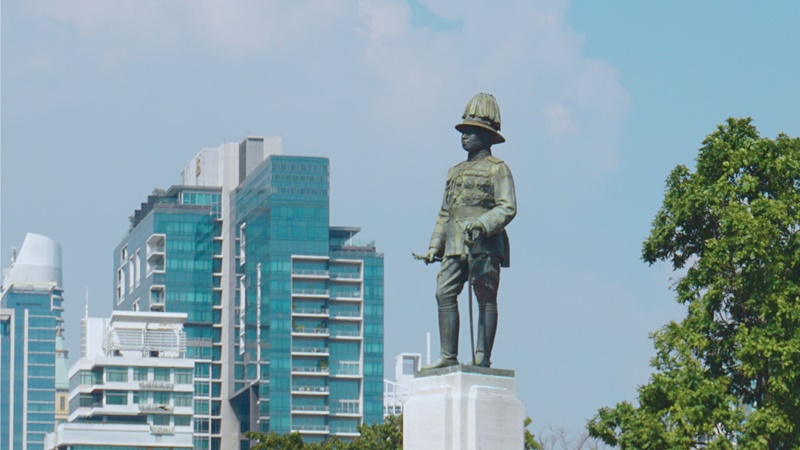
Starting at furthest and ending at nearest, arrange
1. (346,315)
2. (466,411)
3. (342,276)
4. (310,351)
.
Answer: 1. (346,315)
2. (342,276)
3. (310,351)
4. (466,411)

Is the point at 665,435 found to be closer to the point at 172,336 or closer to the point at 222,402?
the point at 172,336

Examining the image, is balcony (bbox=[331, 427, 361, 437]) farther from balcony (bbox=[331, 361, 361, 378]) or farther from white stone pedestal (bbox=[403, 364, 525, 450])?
white stone pedestal (bbox=[403, 364, 525, 450])

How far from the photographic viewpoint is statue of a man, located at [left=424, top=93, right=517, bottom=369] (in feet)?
72.3

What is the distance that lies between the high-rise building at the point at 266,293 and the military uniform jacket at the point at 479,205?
150 meters

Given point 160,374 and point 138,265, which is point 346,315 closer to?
point 138,265

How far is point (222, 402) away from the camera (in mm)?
192375

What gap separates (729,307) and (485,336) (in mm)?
12783

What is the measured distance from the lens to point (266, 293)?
180 m

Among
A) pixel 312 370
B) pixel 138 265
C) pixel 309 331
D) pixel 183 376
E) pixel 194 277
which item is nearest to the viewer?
pixel 183 376

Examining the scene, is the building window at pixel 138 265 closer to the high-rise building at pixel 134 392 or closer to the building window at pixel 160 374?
the high-rise building at pixel 134 392

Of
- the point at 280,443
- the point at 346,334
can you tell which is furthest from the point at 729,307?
the point at 346,334

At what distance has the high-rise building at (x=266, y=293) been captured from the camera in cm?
17775

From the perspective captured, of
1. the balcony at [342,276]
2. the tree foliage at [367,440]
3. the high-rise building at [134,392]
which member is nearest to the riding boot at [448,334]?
the tree foliage at [367,440]

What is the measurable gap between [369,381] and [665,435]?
14750 cm
